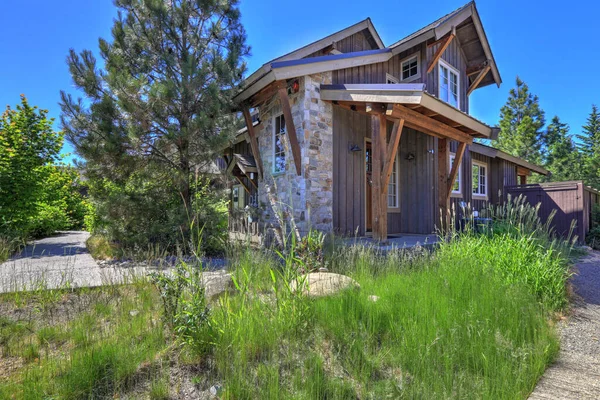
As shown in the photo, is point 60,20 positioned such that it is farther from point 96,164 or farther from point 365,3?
point 365,3

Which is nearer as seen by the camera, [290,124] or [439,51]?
[290,124]

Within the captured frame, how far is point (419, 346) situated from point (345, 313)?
634mm

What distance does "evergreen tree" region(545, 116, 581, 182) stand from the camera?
24.0 meters

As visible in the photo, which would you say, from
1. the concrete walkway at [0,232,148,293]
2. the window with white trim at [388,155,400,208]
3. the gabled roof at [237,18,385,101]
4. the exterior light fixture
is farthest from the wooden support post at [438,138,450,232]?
the concrete walkway at [0,232,148,293]

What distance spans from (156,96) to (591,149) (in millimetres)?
34406

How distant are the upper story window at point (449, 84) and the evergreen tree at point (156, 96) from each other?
640cm

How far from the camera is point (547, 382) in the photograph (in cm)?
191

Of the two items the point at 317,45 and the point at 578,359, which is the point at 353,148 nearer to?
the point at 317,45

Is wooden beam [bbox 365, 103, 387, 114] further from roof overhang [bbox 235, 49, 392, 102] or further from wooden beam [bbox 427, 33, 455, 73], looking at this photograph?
wooden beam [bbox 427, 33, 455, 73]

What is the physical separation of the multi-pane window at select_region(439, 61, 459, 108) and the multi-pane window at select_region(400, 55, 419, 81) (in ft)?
3.38

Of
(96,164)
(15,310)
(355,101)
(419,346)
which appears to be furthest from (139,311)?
(355,101)

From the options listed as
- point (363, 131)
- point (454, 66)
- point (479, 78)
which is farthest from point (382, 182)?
point (479, 78)

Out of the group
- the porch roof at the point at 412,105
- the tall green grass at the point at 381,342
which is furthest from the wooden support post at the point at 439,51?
the tall green grass at the point at 381,342

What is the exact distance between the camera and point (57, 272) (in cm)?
420
